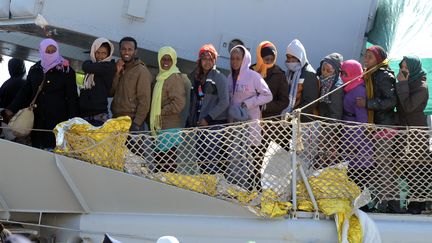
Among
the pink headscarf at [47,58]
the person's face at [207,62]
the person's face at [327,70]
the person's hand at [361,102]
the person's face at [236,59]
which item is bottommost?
the pink headscarf at [47,58]

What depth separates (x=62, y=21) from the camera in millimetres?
6215

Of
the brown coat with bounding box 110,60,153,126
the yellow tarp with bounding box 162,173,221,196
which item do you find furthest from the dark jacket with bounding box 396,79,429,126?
the brown coat with bounding box 110,60,153,126

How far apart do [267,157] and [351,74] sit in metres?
1.28

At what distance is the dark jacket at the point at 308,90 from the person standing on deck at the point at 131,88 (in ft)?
4.19

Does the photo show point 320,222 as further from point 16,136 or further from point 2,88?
point 2,88

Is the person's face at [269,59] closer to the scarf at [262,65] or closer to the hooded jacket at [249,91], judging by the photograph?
the scarf at [262,65]

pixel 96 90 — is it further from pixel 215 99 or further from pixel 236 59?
pixel 236 59

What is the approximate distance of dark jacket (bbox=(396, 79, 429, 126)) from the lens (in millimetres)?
5809

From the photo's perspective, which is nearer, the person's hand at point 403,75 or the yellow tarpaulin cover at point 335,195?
the yellow tarpaulin cover at point 335,195

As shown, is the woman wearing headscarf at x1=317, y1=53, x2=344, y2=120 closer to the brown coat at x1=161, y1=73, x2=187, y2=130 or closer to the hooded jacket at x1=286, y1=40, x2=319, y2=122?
the hooded jacket at x1=286, y1=40, x2=319, y2=122

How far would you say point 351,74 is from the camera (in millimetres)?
6105

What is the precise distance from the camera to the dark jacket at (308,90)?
6.12m

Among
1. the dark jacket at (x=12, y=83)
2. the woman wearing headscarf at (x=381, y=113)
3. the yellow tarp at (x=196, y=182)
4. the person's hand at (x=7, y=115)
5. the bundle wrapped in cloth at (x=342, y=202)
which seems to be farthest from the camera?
the dark jacket at (x=12, y=83)

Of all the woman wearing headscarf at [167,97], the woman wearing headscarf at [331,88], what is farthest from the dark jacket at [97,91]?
the woman wearing headscarf at [331,88]
